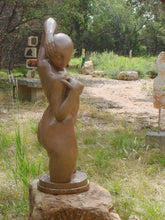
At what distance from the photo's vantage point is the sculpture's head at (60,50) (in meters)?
2.00

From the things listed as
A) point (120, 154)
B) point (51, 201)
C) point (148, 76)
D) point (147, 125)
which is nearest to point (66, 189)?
point (51, 201)

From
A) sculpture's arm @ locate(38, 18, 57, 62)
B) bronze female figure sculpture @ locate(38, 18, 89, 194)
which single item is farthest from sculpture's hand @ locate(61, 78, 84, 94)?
sculpture's arm @ locate(38, 18, 57, 62)

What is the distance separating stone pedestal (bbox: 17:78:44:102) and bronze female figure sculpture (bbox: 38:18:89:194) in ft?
17.3

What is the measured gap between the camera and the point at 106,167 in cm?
354

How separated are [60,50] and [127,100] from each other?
638 centimetres

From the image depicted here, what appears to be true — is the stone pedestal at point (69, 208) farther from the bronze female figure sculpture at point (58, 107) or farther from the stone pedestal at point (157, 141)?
the stone pedestal at point (157, 141)

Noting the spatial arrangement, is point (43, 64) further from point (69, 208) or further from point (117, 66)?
point (117, 66)

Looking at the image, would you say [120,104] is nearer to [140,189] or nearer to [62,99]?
[140,189]

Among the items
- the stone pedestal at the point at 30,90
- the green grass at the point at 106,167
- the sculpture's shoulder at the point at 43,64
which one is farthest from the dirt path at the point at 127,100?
the sculpture's shoulder at the point at 43,64

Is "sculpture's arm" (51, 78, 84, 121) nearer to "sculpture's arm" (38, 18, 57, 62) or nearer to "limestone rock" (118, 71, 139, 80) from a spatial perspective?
"sculpture's arm" (38, 18, 57, 62)

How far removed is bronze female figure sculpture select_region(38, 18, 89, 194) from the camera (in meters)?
1.98

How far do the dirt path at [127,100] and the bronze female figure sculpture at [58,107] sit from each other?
12.4ft

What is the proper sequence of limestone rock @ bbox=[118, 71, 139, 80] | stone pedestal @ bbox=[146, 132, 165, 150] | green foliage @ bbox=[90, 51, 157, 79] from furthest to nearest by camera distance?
green foliage @ bbox=[90, 51, 157, 79] → limestone rock @ bbox=[118, 71, 139, 80] → stone pedestal @ bbox=[146, 132, 165, 150]

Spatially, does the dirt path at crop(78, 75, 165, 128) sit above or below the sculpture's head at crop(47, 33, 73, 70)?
below
